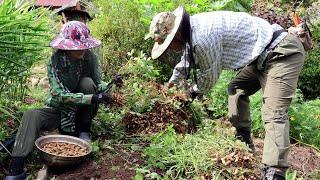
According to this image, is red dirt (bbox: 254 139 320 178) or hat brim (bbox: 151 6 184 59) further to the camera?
red dirt (bbox: 254 139 320 178)

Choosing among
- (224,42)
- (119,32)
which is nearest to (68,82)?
(224,42)

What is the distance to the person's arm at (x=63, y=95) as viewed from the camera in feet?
13.0

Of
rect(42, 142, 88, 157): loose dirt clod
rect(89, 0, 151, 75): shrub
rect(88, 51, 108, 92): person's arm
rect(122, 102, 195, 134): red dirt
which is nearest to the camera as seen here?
rect(42, 142, 88, 157): loose dirt clod

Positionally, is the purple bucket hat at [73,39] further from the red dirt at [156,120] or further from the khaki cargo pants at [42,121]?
the red dirt at [156,120]

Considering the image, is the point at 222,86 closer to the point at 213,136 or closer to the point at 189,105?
the point at 189,105

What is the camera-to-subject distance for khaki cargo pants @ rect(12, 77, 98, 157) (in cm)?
372

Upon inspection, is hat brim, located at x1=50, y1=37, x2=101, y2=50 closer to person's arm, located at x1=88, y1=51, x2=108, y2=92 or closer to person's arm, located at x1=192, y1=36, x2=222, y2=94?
person's arm, located at x1=88, y1=51, x2=108, y2=92

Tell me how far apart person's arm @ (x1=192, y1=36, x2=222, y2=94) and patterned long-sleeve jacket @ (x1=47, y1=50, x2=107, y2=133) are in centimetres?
101

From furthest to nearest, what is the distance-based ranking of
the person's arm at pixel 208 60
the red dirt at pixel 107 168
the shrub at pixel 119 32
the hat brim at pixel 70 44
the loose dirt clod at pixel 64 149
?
the shrub at pixel 119 32 < the hat brim at pixel 70 44 < the loose dirt clod at pixel 64 149 < the red dirt at pixel 107 168 < the person's arm at pixel 208 60

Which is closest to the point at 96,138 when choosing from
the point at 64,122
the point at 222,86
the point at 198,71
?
the point at 64,122

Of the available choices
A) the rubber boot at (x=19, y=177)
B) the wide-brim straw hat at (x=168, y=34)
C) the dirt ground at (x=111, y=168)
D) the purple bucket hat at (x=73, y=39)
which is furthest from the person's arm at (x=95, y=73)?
the rubber boot at (x=19, y=177)

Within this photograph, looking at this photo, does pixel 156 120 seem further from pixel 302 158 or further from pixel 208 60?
pixel 302 158

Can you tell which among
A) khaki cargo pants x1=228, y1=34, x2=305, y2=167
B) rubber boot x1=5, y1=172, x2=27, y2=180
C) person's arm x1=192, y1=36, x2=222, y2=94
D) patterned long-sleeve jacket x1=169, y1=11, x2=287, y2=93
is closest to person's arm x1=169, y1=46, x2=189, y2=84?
patterned long-sleeve jacket x1=169, y1=11, x2=287, y2=93

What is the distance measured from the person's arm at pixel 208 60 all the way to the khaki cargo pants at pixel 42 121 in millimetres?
1096
